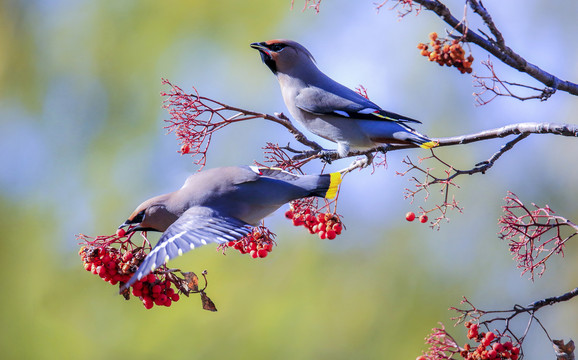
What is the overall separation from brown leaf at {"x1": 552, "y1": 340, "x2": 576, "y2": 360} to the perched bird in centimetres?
104

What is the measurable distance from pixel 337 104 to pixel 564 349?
153 cm

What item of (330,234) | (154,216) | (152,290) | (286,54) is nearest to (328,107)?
(286,54)

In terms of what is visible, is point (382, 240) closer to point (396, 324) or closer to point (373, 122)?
point (396, 324)

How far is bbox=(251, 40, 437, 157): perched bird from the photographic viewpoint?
10.7 feet

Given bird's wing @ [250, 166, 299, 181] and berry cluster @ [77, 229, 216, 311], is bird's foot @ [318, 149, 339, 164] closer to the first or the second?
bird's wing @ [250, 166, 299, 181]

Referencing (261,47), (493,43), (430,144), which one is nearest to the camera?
(493,43)

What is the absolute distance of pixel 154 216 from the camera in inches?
120

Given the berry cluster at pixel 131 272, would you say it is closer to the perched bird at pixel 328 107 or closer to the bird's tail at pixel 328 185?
the bird's tail at pixel 328 185

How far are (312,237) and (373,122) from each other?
488 centimetres

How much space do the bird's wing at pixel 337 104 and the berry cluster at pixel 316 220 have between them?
48cm

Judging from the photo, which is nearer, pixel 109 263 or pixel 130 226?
pixel 109 263

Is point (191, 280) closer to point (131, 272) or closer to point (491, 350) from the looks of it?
point (131, 272)

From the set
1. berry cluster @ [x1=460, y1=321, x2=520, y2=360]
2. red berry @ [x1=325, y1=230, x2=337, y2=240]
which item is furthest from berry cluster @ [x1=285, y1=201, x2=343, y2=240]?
berry cluster @ [x1=460, y1=321, x2=520, y2=360]

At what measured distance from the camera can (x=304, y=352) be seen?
7945 mm
